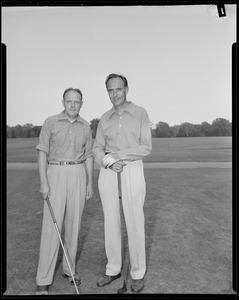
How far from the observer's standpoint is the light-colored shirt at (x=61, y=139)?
92.4 inches

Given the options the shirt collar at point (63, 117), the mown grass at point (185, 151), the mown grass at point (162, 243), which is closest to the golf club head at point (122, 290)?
the mown grass at point (162, 243)

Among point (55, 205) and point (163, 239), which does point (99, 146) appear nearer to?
point (55, 205)

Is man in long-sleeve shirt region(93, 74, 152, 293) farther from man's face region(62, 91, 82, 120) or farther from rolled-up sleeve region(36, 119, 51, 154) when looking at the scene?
rolled-up sleeve region(36, 119, 51, 154)

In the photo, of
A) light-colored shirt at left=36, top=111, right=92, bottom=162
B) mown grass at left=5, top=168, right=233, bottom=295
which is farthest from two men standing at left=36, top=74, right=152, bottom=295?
mown grass at left=5, top=168, right=233, bottom=295

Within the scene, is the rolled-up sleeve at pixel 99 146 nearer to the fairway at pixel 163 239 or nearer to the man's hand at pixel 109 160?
the man's hand at pixel 109 160

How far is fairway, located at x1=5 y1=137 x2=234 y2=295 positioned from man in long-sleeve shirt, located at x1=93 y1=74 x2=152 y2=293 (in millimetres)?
238

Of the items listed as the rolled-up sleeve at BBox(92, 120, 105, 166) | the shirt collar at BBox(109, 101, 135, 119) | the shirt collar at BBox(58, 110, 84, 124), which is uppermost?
the shirt collar at BBox(109, 101, 135, 119)

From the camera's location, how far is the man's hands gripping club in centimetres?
232

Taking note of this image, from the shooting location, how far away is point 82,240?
3.55 metres

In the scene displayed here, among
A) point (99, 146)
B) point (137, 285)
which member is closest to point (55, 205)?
point (99, 146)

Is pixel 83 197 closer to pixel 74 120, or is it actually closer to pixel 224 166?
pixel 74 120

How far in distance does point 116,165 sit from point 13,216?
285 cm

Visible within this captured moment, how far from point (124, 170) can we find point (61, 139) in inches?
19.7

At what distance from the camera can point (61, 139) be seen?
7.78 feet
